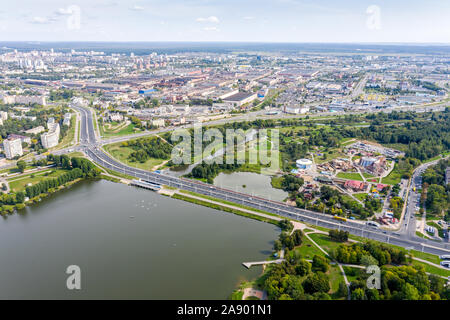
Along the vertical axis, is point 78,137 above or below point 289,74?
below

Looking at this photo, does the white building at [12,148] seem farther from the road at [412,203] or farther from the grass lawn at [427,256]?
the grass lawn at [427,256]

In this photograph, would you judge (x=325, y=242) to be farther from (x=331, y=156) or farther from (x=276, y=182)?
(x=331, y=156)

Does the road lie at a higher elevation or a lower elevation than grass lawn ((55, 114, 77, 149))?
lower

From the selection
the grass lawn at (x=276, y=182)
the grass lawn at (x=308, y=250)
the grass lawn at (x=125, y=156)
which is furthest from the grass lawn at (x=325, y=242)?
the grass lawn at (x=125, y=156)

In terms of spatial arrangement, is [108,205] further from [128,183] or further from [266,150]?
[266,150]

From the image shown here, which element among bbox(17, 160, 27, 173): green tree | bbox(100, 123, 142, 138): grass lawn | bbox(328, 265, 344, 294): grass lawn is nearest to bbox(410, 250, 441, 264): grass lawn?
bbox(328, 265, 344, 294): grass lawn

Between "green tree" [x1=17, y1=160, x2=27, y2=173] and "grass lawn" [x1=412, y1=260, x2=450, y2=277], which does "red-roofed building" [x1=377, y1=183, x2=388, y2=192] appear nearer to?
"grass lawn" [x1=412, y1=260, x2=450, y2=277]

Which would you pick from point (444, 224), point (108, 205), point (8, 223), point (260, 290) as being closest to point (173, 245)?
point (260, 290)
